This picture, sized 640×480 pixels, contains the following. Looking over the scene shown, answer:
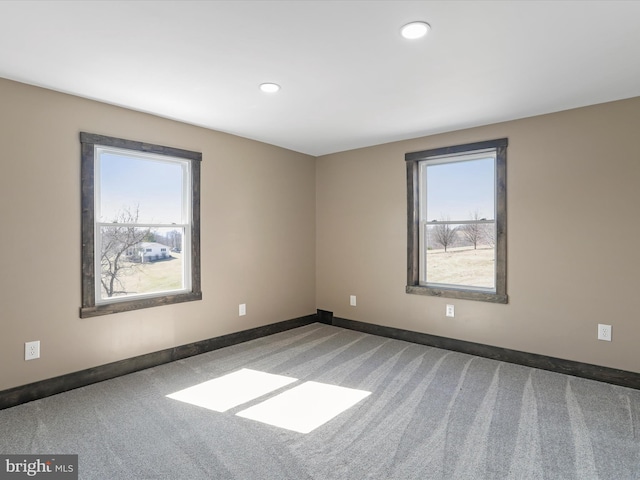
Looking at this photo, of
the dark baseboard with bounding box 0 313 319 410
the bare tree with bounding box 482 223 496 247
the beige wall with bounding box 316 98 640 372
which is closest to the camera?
the dark baseboard with bounding box 0 313 319 410

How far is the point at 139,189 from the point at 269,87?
1.65 m

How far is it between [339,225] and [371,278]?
2.86 feet

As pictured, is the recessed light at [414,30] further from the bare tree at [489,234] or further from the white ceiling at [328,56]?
the bare tree at [489,234]

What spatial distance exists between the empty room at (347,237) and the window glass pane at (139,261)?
0.08 feet

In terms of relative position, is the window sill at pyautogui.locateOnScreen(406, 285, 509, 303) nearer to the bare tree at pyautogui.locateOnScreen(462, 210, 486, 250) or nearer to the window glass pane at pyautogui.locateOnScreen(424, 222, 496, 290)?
the window glass pane at pyautogui.locateOnScreen(424, 222, 496, 290)

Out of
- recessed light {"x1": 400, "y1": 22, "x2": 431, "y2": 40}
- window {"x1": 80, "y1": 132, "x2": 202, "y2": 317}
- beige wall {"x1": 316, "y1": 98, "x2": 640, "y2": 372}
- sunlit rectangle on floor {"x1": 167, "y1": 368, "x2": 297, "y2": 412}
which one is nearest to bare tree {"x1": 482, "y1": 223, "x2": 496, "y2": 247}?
beige wall {"x1": 316, "y1": 98, "x2": 640, "y2": 372}

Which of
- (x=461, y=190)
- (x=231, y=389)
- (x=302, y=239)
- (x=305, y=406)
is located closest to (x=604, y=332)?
(x=461, y=190)

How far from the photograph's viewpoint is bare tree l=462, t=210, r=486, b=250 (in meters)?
3.96

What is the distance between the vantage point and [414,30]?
81.8 inches

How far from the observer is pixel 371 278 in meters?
4.75

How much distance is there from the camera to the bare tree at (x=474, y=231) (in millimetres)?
3964

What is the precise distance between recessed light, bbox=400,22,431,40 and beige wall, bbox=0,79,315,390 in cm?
253

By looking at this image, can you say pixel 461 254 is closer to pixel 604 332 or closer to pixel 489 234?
pixel 489 234

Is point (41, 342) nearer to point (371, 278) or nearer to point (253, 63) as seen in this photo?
point (253, 63)
